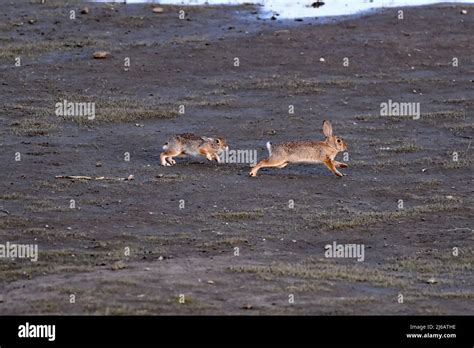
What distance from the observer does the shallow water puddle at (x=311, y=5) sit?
92.0ft

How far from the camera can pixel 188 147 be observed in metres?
17.3

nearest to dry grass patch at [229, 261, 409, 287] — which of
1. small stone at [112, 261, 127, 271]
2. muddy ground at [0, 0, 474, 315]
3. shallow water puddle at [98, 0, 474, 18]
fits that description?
muddy ground at [0, 0, 474, 315]

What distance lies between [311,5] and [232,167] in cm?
1268

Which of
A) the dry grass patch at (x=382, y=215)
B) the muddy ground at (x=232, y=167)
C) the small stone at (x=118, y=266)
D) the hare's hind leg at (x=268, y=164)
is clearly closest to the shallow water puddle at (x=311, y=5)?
the muddy ground at (x=232, y=167)

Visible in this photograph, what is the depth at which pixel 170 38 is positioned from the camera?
83.5ft

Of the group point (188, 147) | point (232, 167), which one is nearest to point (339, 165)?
point (232, 167)

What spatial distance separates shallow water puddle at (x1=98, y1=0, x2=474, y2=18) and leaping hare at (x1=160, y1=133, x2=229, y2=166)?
10709 mm

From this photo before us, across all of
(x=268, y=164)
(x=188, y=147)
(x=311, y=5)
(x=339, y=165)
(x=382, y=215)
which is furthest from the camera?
(x=311, y=5)

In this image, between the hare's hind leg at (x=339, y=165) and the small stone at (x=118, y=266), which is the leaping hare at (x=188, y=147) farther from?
the small stone at (x=118, y=266)

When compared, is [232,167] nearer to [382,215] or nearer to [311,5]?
[382,215]

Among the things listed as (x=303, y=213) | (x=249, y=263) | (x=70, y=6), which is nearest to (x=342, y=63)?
(x=70, y=6)

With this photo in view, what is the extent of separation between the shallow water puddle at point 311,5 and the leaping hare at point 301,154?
10.7m
